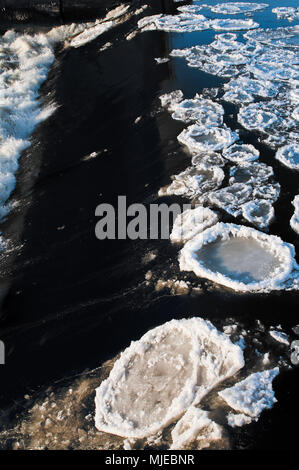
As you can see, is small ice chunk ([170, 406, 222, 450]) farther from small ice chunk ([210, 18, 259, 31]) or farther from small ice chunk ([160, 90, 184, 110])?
small ice chunk ([210, 18, 259, 31])

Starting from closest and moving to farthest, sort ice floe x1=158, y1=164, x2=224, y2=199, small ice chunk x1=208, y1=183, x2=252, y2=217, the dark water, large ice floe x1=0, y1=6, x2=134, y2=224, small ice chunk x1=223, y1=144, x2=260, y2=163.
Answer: the dark water, small ice chunk x1=208, y1=183, x2=252, y2=217, ice floe x1=158, y1=164, x2=224, y2=199, small ice chunk x1=223, y1=144, x2=260, y2=163, large ice floe x1=0, y1=6, x2=134, y2=224

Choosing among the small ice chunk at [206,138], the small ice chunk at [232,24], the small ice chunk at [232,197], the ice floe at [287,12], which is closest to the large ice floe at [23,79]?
the small ice chunk at [206,138]

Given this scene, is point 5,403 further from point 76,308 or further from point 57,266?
point 57,266

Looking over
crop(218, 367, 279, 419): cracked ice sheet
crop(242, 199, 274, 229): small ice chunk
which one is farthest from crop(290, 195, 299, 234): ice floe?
crop(218, 367, 279, 419): cracked ice sheet

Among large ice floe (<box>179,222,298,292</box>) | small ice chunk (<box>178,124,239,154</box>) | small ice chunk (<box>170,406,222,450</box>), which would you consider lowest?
small ice chunk (<box>170,406,222,450</box>)

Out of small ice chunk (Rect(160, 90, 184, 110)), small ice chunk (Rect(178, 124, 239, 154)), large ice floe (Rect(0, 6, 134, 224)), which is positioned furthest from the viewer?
small ice chunk (Rect(160, 90, 184, 110))
